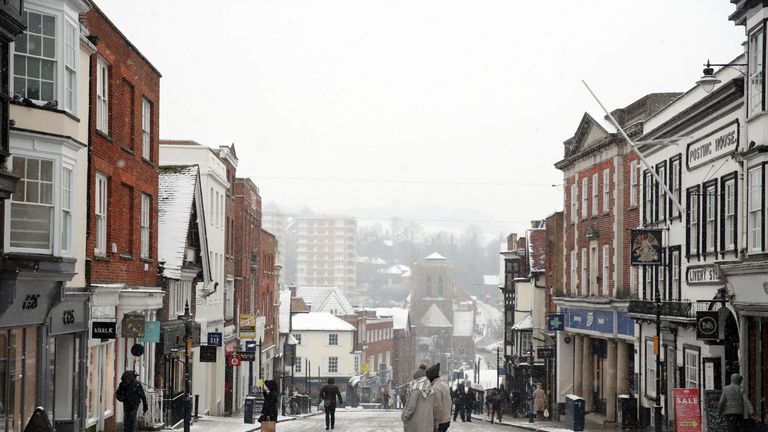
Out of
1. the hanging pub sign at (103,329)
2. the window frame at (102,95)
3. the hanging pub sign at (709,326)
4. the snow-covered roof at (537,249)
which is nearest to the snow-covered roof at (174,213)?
the window frame at (102,95)

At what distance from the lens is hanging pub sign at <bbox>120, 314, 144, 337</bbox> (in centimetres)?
2886

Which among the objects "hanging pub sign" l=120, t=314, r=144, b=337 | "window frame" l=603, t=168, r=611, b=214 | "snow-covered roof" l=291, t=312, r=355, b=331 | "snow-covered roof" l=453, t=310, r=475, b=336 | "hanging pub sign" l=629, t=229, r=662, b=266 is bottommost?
"snow-covered roof" l=453, t=310, r=475, b=336

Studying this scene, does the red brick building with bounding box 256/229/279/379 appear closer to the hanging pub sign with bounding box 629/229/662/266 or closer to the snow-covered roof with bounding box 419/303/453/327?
the hanging pub sign with bounding box 629/229/662/266

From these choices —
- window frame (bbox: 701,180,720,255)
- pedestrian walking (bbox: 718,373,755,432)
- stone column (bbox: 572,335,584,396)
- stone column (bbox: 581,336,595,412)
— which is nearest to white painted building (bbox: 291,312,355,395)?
stone column (bbox: 572,335,584,396)

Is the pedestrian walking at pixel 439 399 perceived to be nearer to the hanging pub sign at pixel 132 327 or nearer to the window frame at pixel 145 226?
the hanging pub sign at pixel 132 327

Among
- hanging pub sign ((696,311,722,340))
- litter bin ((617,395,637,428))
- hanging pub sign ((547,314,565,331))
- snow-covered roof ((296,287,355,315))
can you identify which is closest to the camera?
hanging pub sign ((696,311,722,340))

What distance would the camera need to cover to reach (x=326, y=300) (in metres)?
135

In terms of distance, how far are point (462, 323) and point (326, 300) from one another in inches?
2280

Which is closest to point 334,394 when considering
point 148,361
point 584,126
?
point 148,361

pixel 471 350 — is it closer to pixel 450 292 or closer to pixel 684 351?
pixel 450 292

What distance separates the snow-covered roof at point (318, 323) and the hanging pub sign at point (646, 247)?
81.0m

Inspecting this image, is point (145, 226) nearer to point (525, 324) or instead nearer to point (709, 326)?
point (709, 326)

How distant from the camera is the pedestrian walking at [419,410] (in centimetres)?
1836

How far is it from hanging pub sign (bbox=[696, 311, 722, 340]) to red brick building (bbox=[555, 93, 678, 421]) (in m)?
12.0
